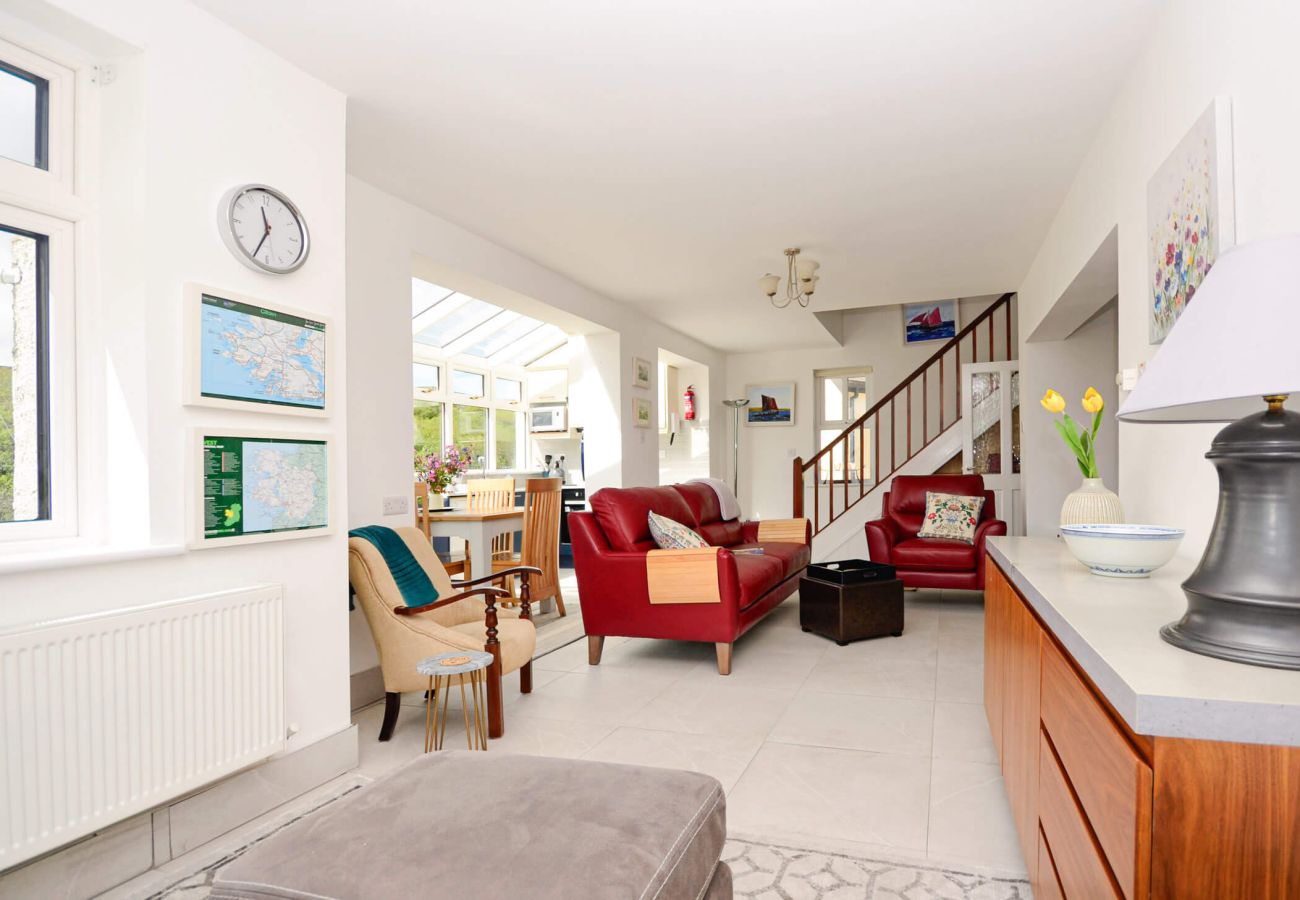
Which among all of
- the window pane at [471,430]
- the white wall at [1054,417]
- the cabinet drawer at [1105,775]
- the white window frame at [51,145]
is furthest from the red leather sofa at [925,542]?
the white window frame at [51,145]

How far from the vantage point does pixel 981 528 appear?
5.66m

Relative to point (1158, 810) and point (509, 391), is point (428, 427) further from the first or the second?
point (1158, 810)

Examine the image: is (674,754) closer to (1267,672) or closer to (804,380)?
(1267,672)

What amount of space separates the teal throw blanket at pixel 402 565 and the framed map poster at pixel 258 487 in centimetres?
52

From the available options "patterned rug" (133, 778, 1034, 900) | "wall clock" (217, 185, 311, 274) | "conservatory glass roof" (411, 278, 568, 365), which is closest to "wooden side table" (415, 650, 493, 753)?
"patterned rug" (133, 778, 1034, 900)

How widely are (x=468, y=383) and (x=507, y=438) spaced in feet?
2.89

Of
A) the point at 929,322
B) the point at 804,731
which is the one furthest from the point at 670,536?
the point at 929,322

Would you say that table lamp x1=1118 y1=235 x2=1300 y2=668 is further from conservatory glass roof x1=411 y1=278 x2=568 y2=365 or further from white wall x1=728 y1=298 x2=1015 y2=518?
white wall x1=728 y1=298 x2=1015 y2=518

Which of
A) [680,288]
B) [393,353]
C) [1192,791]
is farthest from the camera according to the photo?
[680,288]

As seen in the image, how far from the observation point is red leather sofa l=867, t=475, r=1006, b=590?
549 centimetres

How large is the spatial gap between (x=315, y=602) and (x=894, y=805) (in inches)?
82.2

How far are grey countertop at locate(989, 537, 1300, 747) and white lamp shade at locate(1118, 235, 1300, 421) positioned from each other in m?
0.35

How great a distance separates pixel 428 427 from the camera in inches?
289

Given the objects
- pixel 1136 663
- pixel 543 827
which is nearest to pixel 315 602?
pixel 543 827
